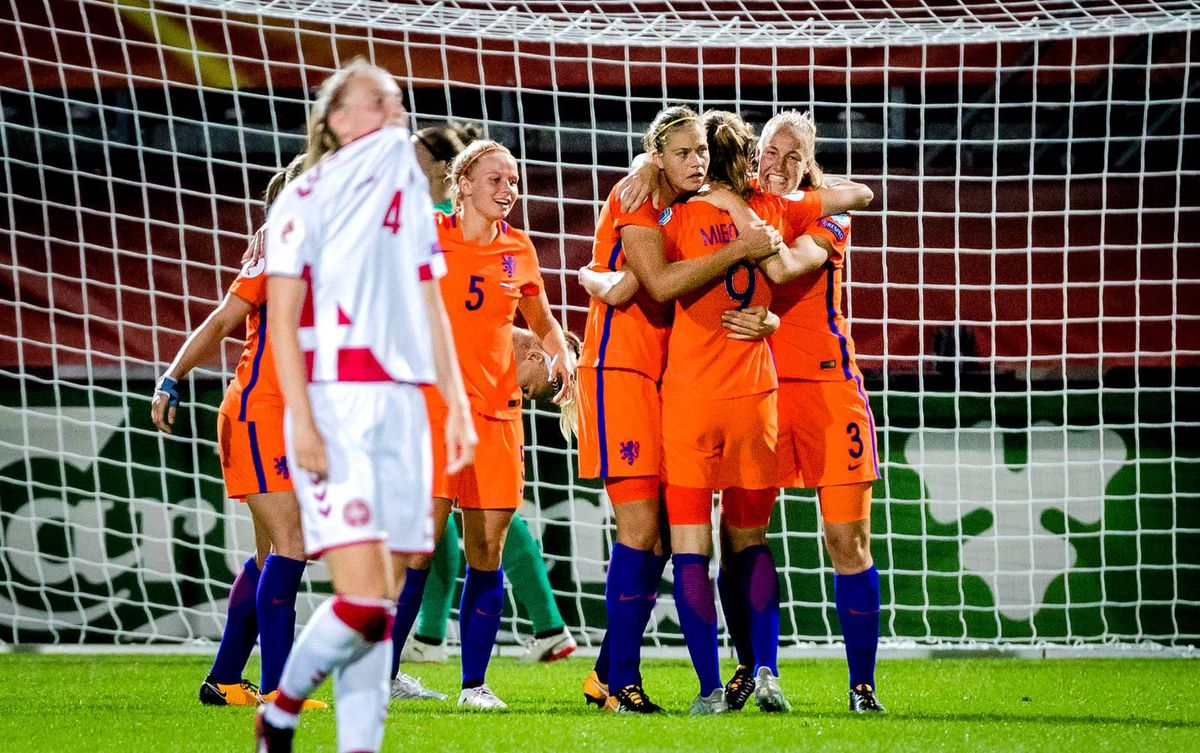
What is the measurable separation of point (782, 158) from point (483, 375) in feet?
3.73

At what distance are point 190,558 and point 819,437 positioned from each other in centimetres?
361

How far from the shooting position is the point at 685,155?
4.20 m

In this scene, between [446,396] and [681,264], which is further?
[681,264]

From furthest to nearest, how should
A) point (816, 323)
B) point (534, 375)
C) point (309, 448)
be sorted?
point (534, 375) → point (816, 323) → point (309, 448)

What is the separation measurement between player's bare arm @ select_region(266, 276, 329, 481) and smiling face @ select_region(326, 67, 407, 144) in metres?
0.35

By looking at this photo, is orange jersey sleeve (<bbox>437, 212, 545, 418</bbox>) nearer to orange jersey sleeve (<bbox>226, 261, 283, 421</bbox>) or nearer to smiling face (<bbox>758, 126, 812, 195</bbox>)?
orange jersey sleeve (<bbox>226, 261, 283, 421</bbox>)

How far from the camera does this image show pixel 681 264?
13.6 ft

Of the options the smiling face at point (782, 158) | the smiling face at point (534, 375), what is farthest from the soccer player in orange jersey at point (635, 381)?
the smiling face at point (534, 375)

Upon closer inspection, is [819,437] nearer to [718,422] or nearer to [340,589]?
[718,422]

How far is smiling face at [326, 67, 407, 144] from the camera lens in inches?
111

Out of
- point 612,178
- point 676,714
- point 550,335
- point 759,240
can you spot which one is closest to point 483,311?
point 550,335

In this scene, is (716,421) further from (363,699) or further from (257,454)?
(363,699)

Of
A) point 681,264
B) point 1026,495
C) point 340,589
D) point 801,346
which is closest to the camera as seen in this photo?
point 340,589

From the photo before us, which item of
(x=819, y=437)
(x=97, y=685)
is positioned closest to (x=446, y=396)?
(x=819, y=437)
